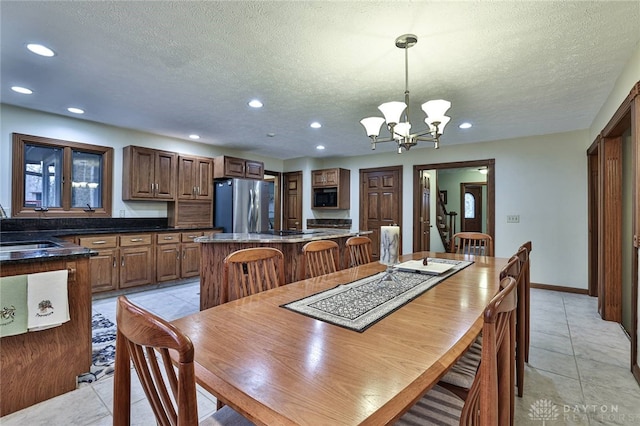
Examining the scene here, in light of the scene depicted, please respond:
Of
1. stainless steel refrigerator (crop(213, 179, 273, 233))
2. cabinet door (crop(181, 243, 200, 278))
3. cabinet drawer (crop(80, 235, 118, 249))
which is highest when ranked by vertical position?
stainless steel refrigerator (crop(213, 179, 273, 233))

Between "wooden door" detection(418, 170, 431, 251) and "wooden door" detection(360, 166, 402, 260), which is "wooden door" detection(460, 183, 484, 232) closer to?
"wooden door" detection(418, 170, 431, 251)

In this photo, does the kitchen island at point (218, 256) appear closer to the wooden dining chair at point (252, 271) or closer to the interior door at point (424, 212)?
the wooden dining chair at point (252, 271)

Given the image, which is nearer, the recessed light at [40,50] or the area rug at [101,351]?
the area rug at [101,351]

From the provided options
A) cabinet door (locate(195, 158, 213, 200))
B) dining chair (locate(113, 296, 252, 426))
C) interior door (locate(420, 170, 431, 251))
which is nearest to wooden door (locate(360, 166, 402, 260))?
interior door (locate(420, 170, 431, 251))

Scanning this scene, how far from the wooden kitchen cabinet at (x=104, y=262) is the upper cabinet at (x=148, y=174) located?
77cm

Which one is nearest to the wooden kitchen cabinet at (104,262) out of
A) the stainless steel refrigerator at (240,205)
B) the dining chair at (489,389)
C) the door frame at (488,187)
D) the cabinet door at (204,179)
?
the cabinet door at (204,179)

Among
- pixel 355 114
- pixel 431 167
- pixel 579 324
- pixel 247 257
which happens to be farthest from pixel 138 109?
pixel 579 324

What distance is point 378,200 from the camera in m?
6.13

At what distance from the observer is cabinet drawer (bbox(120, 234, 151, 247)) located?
159 inches

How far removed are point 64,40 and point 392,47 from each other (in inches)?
92.2

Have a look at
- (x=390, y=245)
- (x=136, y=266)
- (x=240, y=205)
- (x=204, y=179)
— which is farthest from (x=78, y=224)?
(x=390, y=245)

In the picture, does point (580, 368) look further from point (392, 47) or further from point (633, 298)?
point (392, 47)

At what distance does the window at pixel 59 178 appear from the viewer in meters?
3.63

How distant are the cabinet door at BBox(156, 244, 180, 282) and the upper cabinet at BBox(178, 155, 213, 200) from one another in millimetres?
851
